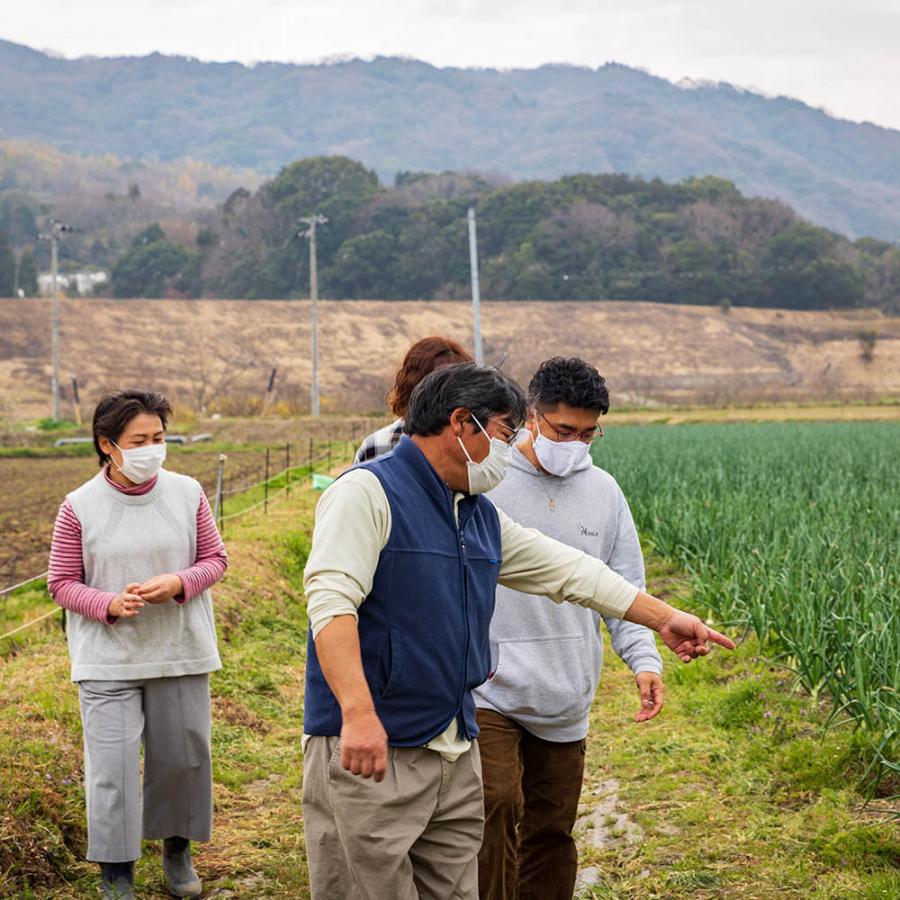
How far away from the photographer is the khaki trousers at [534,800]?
348cm

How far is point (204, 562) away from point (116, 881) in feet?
3.35

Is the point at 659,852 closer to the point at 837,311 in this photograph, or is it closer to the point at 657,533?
the point at 657,533

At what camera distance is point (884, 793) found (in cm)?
489

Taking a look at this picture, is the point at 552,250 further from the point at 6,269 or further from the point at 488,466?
the point at 488,466

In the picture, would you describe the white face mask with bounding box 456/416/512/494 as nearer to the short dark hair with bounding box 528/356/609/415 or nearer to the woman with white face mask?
the short dark hair with bounding box 528/356/609/415

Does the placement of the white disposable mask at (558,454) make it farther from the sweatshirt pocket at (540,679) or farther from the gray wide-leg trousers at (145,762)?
the gray wide-leg trousers at (145,762)

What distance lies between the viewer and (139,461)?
13.5ft

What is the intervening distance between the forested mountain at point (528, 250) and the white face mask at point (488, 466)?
2404 inches

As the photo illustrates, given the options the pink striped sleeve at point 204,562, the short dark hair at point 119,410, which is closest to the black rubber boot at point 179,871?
the pink striped sleeve at point 204,562

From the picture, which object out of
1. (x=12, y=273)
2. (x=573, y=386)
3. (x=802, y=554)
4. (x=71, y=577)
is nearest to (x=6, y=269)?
(x=12, y=273)

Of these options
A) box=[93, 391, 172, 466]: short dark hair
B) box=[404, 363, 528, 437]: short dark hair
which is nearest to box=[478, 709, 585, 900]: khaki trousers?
box=[404, 363, 528, 437]: short dark hair

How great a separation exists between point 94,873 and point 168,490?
4.24ft

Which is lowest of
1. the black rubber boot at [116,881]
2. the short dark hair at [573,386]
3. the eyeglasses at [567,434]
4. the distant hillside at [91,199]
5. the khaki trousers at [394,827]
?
the black rubber boot at [116,881]

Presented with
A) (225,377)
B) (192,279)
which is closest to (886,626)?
(225,377)
